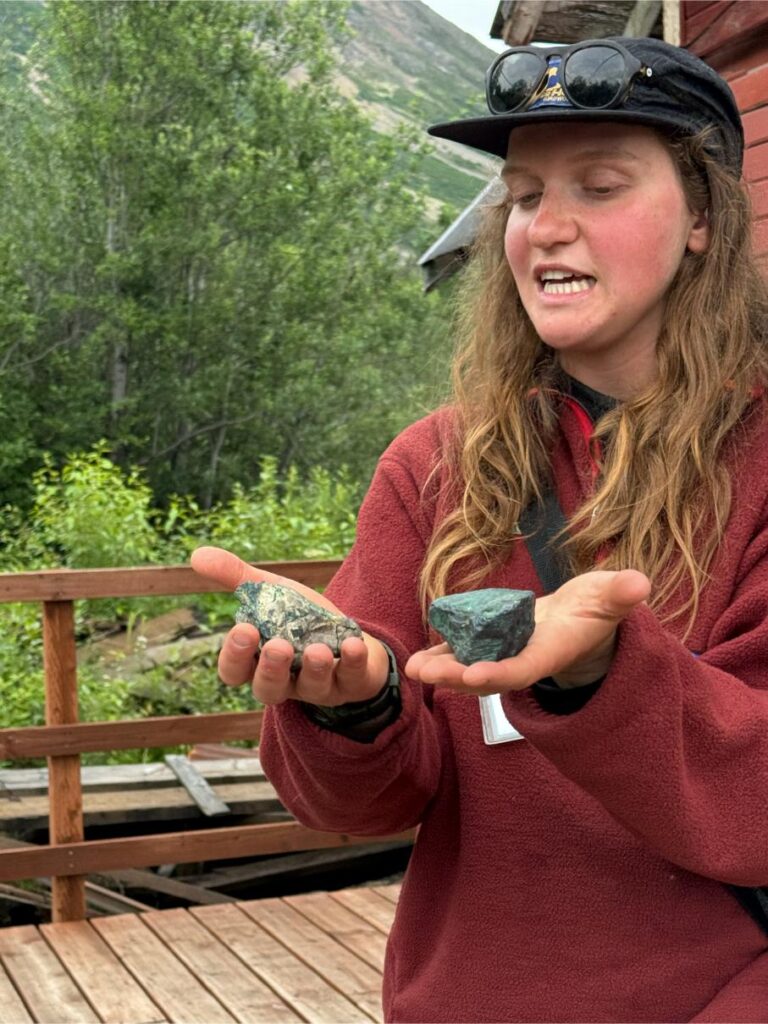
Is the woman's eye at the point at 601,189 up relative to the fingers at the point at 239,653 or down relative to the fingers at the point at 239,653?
up

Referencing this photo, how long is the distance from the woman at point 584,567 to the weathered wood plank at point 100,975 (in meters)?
2.00

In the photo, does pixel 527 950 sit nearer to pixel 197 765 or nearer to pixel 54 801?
pixel 54 801

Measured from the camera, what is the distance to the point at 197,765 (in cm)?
655

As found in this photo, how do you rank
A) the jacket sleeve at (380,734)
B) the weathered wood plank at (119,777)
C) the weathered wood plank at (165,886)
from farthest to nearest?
the weathered wood plank at (119,777) < the weathered wood plank at (165,886) < the jacket sleeve at (380,734)

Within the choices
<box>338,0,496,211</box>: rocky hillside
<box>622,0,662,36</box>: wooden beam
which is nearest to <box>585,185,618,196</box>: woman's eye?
<box>622,0,662,36</box>: wooden beam

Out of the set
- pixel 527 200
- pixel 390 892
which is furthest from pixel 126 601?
pixel 527 200

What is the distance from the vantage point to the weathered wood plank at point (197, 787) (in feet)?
19.1

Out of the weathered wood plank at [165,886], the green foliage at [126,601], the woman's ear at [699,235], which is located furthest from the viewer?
the green foliage at [126,601]

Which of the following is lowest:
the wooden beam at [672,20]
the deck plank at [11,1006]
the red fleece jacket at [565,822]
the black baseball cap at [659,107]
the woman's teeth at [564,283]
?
the deck plank at [11,1006]

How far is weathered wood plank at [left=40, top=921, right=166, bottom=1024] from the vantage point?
360 cm

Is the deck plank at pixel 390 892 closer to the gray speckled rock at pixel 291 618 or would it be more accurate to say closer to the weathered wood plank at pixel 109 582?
the weathered wood plank at pixel 109 582

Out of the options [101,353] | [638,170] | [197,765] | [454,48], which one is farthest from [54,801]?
[454,48]

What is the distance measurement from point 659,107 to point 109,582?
298 centimetres

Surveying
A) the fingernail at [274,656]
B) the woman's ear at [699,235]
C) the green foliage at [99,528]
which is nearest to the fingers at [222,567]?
the fingernail at [274,656]
